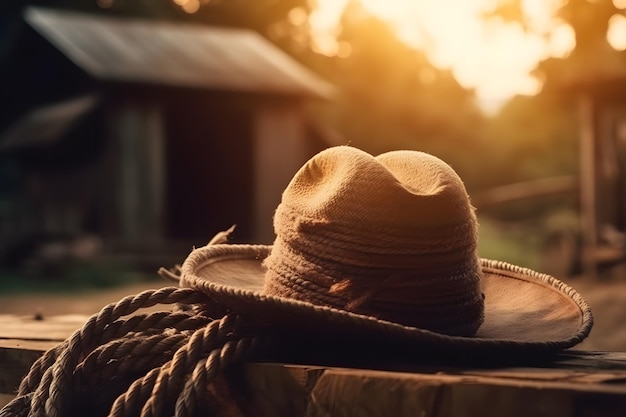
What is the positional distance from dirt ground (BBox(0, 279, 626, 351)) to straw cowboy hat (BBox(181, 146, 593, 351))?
13.1 feet

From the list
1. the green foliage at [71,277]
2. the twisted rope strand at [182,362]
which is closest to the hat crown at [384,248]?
the twisted rope strand at [182,362]

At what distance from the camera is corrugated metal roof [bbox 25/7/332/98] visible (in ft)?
39.8

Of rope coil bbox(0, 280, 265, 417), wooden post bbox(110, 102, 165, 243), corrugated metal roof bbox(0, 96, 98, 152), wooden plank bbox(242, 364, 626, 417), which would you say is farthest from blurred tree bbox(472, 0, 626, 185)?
wooden plank bbox(242, 364, 626, 417)

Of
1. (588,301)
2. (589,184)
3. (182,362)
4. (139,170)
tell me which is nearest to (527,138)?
(589,184)

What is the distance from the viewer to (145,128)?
12625mm

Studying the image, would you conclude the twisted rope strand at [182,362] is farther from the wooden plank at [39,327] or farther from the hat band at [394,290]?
the wooden plank at [39,327]

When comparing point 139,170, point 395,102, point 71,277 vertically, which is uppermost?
point 395,102

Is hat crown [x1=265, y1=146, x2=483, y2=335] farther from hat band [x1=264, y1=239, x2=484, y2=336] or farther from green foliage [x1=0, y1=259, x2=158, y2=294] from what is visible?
green foliage [x1=0, y1=259, x2=158, y2=294]

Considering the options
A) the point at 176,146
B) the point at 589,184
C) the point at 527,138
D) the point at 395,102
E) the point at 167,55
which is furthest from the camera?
the point at 527,138

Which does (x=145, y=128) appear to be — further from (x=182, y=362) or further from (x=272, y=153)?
(x=182, y=362)

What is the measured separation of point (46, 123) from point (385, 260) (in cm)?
1207

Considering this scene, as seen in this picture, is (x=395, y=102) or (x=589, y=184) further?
(x=395, y=102)

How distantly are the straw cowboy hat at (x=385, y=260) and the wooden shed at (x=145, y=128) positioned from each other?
1024 centimetres

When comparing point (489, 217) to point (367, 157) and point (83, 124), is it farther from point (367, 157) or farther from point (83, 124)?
point (367, 157)
